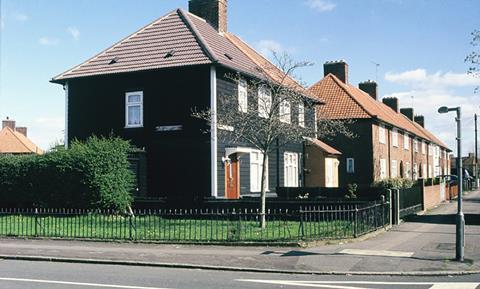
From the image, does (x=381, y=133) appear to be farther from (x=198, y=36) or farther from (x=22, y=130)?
(x=22, y=130)


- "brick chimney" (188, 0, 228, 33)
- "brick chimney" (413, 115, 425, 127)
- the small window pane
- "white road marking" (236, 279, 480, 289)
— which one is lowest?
"white road marking" (236, 279, 480, 289)

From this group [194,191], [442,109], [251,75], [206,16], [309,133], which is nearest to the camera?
[442,109]

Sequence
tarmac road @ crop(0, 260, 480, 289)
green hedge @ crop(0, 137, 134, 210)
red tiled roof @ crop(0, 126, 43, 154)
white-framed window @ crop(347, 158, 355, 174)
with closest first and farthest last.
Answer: tarmac road @ crop(0, 260, 480, 289), green hedge @ crop(0, 137, 134, 210), white-framed window @ crop(347, 158, 355, 174), red tiled roof @ crop(0, 126, 43, 154)

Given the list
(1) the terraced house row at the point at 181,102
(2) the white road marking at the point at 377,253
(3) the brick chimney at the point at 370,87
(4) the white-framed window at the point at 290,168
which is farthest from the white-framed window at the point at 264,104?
(3) the brick chimney at the point at 370,87

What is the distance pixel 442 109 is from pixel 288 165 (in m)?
17.7

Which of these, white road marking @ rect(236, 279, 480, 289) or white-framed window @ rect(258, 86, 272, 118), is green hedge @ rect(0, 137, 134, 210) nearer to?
white-framed window @ rect(258, 86, 272, 118)

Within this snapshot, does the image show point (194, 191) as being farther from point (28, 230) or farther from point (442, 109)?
point (442, 109)

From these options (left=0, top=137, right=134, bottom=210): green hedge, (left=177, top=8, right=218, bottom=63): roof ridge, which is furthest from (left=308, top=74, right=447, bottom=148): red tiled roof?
(left=0, top=137, right=134, bottom=210): green hedge

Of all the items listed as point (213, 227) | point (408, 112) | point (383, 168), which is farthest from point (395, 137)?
point (213, 227)

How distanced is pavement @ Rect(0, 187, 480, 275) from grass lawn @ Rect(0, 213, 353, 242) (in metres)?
0.61

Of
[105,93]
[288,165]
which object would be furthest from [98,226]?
[288,165]

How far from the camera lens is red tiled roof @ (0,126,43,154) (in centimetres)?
5666

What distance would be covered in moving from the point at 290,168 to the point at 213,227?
1376 centimetres

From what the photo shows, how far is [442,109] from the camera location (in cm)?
1370
